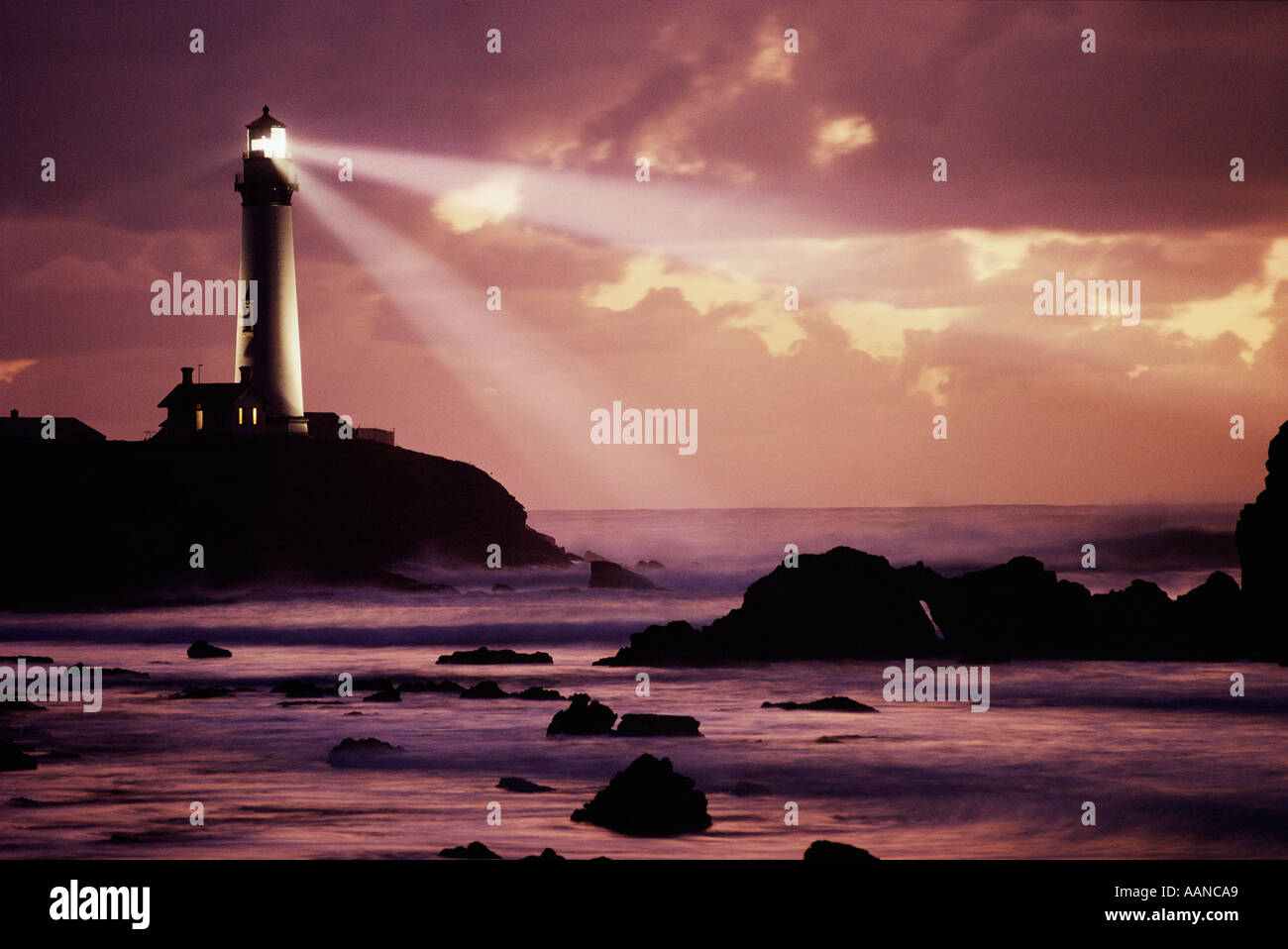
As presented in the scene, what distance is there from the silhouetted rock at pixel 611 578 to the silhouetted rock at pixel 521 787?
4643cm

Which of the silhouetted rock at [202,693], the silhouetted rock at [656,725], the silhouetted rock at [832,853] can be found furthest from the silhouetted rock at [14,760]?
the silhouetted rock at [832,853]

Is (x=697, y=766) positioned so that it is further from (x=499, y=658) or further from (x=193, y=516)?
(x=193, y=516)

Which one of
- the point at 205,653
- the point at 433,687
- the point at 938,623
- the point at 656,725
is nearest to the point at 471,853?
the point at 656,725

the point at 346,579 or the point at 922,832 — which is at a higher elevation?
the point at 346,579

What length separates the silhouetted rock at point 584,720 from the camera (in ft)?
62.3

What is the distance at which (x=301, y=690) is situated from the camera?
2498 centimetres

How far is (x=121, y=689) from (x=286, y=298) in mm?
26558

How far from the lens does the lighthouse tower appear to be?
4969cm

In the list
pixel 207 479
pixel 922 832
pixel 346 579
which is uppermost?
pixel 207 479

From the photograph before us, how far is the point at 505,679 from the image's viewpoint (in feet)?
95.7

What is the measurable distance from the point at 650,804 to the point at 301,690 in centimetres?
1356

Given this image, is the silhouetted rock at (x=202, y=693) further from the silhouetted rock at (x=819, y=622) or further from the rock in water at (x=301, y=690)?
the silhouetted rock at (x=819, y=622)
